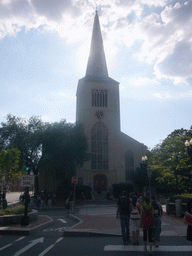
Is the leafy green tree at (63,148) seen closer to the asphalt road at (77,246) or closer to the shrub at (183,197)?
the shrub at (183,197)

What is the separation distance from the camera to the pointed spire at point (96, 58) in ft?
156

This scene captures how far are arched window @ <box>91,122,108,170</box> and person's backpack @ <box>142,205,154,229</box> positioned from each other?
113 feet

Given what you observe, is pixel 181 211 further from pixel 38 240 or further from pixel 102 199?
pixel 102 199

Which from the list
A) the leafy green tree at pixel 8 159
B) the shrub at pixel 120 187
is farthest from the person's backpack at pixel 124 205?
the shrub at pixel 120 187

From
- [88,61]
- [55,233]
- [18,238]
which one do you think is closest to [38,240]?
[18,238]

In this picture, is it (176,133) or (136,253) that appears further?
(176,133)

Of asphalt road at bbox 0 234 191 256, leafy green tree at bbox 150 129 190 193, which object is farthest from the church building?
asphalt road at bbox 0 234 191 256

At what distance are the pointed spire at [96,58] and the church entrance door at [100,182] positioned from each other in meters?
19.7

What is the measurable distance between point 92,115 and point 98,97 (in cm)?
382

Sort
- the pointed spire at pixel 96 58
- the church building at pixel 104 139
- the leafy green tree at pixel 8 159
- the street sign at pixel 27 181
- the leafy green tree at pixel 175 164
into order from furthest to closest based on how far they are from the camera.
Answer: the pointed spire at pixel 96 58 → the church building at pixel 104 139 → the leafy green tree at pixel 8 159 → the leafy green tree at pixel 175 164 → the street sign at pixel 27 181

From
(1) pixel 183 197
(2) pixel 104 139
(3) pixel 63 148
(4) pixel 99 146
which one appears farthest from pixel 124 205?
(2) pixel 104 139

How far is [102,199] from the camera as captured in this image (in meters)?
36.2

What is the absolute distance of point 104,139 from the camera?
1683 inches

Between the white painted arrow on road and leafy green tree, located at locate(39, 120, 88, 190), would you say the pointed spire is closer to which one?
leafy green tree, located at locate(39, 120, 88, 190)
